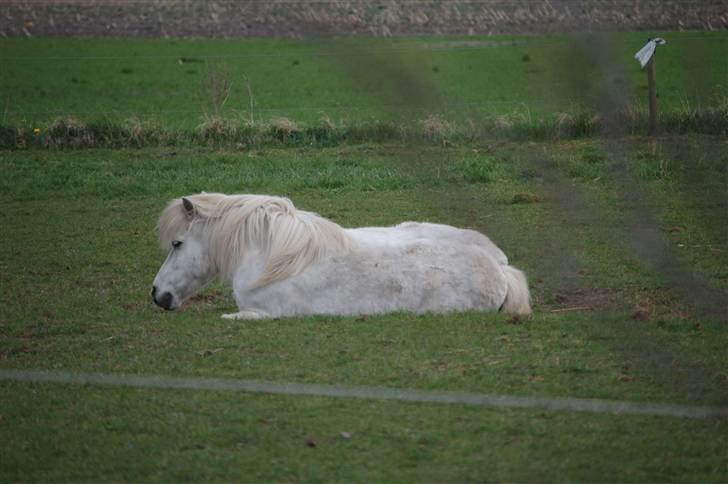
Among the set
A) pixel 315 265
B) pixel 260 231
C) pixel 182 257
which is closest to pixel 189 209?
pixel 182 257

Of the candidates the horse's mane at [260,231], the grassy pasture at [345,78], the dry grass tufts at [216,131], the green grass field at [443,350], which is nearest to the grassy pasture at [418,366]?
the green grass field at [443,350]

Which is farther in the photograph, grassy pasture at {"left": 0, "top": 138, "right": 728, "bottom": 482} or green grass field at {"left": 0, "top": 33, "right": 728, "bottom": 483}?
grassy pasture at {"left": 0, "top": 138, "right": 728, "bottom": 482}

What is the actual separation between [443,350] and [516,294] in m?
1.47

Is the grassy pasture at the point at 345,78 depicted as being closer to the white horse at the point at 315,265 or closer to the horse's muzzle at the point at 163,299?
the white horse at the point at 315,265

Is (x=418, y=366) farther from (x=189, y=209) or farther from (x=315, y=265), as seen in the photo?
(x=189, y=209)

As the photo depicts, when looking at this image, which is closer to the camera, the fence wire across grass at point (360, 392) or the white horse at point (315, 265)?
the fence wire across grass at point (360, 392)

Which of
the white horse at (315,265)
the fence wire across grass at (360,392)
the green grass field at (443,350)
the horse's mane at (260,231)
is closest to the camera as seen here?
the green grass field at (443,350)

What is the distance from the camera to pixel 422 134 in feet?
5.16

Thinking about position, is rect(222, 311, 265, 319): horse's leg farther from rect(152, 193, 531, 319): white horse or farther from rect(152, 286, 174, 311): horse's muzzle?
rect(152, 286, 174, 311): horse's muzzle

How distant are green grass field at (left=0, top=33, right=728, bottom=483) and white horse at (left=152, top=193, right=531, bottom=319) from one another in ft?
0.86

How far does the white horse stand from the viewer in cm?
827

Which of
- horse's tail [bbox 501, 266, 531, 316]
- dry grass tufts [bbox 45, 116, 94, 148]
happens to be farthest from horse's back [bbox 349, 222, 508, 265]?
dry grass tufts [bbox 45, 116, 94, 148]

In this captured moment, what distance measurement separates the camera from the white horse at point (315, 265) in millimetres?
8266

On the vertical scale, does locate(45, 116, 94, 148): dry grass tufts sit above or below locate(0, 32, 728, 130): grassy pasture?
below
